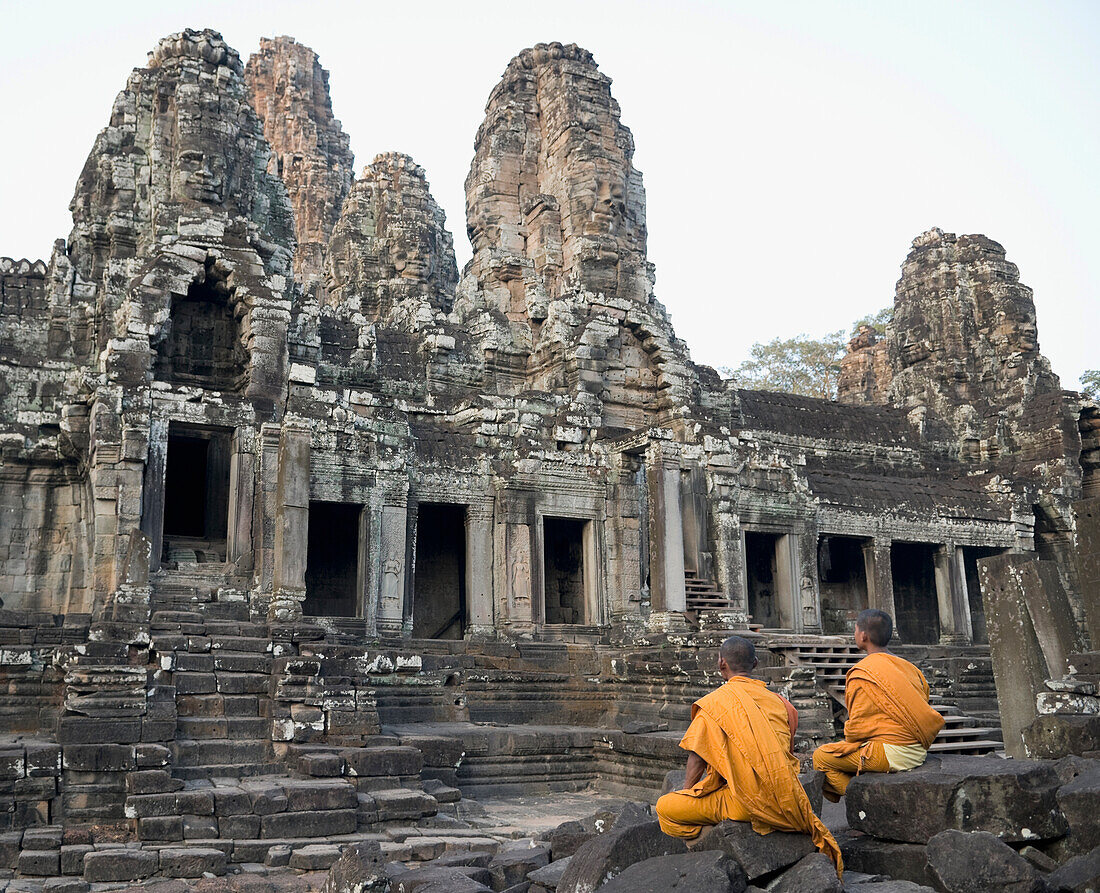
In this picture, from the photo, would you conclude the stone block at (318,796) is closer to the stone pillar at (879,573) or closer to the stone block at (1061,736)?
the stone block at (1061,736)

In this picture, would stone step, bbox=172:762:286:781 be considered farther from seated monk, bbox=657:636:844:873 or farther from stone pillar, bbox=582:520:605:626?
stone pillar, bbox=582:520:605:626

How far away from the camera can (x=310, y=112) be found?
41250 mm

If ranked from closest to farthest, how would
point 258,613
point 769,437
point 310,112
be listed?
1. point 258,613
2. point 769,437
3. point 310,112

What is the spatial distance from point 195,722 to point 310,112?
1398 inches

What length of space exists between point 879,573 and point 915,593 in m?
3.90

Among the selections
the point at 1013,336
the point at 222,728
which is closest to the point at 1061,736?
the point at 222,728

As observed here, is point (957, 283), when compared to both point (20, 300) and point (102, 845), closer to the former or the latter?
point (20, 300)

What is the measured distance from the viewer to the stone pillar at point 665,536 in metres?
16.3

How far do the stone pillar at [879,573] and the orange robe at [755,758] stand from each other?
17.0m

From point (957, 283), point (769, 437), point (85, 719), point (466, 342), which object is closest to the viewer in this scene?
point (85, 719)

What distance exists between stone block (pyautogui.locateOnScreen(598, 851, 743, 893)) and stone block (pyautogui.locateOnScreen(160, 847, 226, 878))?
370 cm

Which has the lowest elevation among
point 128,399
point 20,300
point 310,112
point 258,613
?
point 258,613

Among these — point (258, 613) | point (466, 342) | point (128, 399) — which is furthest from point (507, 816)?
point (466, 342)

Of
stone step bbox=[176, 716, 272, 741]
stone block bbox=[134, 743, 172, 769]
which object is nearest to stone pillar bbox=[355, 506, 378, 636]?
stone step bbox=[176, 716, 272, 741]
